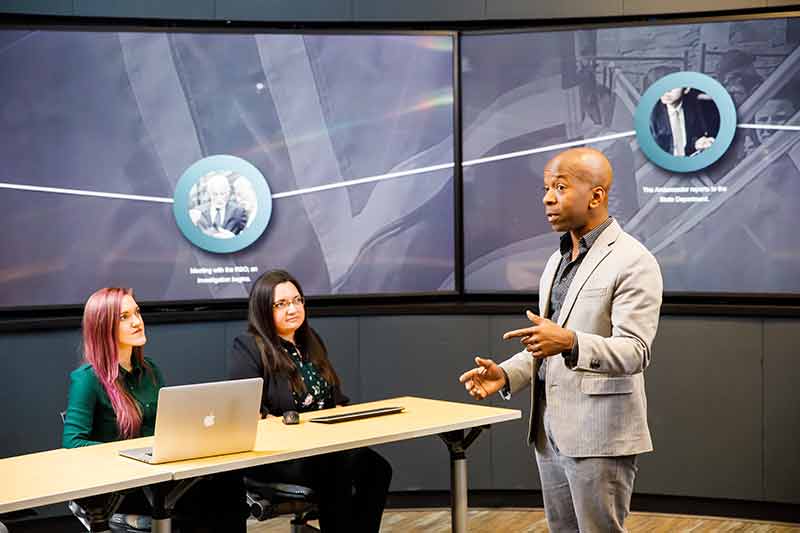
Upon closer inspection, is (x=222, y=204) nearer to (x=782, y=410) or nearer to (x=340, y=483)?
(x=340, y=483)

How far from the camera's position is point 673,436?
18.8 ft

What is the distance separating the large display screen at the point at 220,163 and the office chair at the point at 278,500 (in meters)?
1.77

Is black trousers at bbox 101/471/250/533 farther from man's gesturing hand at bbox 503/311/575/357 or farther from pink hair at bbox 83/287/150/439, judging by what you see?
man's gesturing hand at bbox 503/311/575/357

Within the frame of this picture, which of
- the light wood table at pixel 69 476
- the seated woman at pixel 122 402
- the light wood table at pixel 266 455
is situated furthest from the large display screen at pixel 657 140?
the light wood table at pixel 69 476

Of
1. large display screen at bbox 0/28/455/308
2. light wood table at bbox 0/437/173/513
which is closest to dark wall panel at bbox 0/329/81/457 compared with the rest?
large display screen at bbox 0/28/455/308

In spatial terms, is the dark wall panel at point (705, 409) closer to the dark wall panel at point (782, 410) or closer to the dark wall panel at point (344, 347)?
the dark wall panel at point (782, 410)

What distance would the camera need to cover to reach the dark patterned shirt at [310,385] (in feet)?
14.8

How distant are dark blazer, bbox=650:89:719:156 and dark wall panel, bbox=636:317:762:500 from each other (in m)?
0.94

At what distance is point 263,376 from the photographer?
446 centimetres

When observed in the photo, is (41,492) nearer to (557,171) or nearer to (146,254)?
(557,171)

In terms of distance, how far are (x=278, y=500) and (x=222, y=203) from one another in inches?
82.9

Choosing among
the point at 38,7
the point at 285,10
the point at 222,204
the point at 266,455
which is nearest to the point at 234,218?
the point at 222,204

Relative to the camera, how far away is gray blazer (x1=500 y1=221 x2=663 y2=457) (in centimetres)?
305

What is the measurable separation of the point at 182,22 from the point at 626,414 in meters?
3.51
